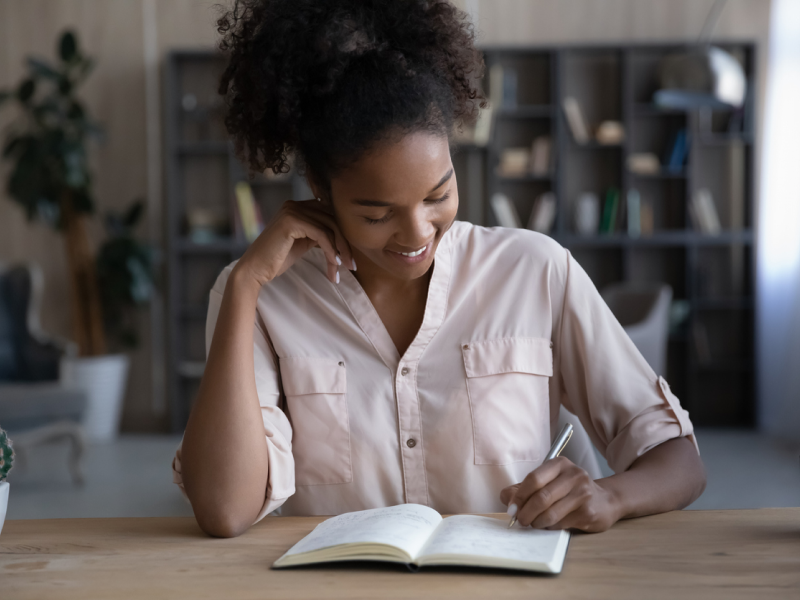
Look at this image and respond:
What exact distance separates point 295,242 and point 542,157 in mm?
4096

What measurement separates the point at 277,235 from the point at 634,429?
0.61 m

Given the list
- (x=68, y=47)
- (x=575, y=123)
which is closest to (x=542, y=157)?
(x=575, y=123)

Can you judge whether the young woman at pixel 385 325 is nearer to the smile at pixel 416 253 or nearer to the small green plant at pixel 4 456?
the smile at pixel 416 253

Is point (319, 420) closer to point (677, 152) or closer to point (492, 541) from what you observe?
point (492, 541)

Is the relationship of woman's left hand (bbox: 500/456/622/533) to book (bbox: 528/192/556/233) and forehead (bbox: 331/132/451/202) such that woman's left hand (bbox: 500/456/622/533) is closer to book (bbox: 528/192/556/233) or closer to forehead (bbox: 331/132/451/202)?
forehead (bbox: 331/132/451/202)

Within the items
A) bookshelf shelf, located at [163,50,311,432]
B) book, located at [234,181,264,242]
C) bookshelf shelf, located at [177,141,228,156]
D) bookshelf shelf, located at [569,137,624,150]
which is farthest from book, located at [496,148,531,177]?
bookshelf shelf, located at [177,141,228,156]

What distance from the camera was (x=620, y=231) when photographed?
16.7ft

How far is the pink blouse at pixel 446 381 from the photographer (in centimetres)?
122

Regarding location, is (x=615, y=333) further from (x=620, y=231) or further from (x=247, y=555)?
(x=620, y=231)

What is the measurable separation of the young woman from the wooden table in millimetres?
75

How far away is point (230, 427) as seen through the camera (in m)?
1.08

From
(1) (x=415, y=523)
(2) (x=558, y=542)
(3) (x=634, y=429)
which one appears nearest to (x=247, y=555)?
(1) (x=415, y=523)

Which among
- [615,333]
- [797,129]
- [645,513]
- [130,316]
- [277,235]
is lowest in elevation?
[130,316]

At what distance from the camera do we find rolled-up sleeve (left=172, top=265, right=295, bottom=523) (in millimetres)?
1121
